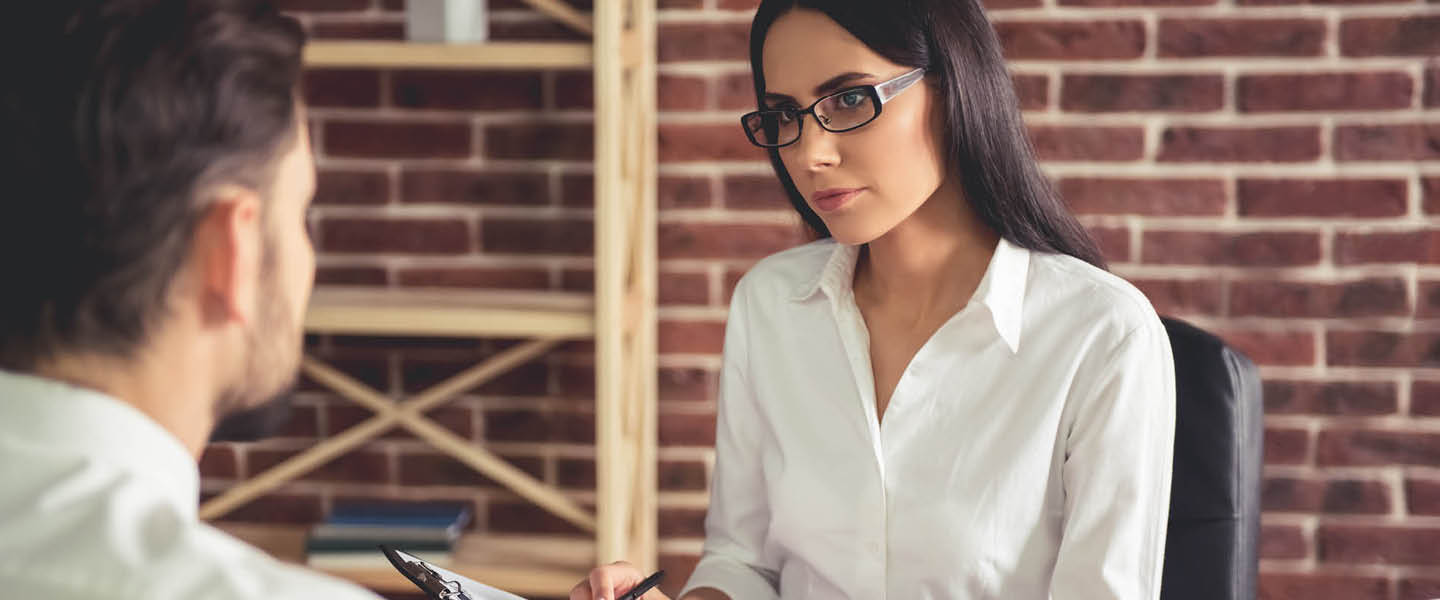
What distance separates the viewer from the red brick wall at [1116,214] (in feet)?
5.82

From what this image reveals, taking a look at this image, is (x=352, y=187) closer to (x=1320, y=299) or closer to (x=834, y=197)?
(x=834, y=197)

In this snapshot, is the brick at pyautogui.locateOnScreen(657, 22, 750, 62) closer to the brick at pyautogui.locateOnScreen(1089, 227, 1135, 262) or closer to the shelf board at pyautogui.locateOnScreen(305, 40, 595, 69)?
the shelf board at pyautogui.locateOnScreen(305, 40, 595, 69)

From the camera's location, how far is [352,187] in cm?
198

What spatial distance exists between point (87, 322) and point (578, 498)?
4.67 feet

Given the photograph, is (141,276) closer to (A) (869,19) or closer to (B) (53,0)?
(B) (53,0)

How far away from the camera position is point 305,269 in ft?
2.58

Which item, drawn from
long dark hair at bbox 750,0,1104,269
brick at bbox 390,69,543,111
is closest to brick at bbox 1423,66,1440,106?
long dark hair at bbox 750,0,1104,269

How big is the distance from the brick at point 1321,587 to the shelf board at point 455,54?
53.0 inches

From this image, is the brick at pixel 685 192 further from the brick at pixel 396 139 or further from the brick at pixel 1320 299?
the brick at pixel 1320 299

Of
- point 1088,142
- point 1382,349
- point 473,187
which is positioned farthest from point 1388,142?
point 473,187

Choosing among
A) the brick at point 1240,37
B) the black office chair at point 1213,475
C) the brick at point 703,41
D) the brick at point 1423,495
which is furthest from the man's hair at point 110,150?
the brick at point 1423,495

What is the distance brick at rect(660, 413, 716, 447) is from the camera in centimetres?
199

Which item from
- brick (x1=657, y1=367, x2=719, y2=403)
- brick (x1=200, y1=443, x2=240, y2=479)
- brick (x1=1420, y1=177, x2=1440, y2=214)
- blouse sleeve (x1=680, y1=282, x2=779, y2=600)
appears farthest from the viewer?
brick (x1=200, y1=443, x2=240, y2=479)

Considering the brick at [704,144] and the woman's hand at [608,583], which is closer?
the woman's hand at [608,583]
